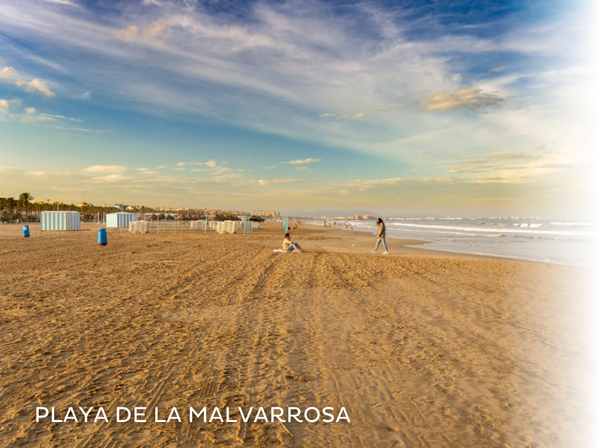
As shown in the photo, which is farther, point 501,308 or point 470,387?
point 501,308

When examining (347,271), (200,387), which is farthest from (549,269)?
(200,387)

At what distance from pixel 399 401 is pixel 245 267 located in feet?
27.6

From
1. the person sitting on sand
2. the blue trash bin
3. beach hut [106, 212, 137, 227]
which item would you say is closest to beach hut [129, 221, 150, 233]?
beach hut [106, 212, 137, 227]

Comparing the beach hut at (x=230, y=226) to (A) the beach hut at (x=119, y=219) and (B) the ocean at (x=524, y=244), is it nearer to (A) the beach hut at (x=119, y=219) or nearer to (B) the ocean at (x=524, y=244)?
(A) the beach hut at (x=119, y=219)

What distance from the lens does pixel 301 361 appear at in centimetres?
392

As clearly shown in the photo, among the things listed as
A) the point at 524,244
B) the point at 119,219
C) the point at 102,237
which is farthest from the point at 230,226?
the point at 524,244

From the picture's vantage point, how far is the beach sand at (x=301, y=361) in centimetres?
263

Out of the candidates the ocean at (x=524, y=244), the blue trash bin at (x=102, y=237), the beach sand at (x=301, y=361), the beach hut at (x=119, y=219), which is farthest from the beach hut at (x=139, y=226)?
the beach sand at (x=301, y=361)

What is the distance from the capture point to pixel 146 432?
2555 millimetres

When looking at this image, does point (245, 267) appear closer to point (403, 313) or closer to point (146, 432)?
point (403, 313)

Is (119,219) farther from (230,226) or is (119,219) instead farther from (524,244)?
(524,244)

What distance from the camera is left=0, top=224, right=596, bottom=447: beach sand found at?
8.63 ft

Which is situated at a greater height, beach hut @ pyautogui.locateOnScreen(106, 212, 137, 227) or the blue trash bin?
beach hut @ pyautogui.locateOnScreen(106, 212, 137, 227)

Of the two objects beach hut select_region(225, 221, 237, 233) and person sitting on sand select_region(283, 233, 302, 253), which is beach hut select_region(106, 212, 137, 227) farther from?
person sitting on sand select_region(283, 233, 302, 253)
